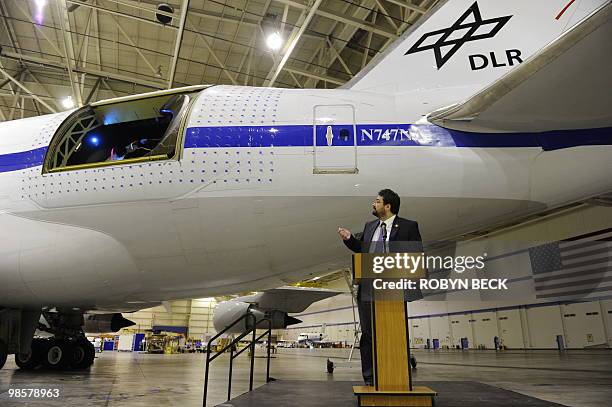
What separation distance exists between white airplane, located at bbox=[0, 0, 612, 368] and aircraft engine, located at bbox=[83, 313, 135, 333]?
815cm

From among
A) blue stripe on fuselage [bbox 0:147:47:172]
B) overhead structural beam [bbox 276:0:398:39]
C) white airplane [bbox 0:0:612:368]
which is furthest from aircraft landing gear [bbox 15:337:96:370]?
overhead structural beam [bbox 276:0:398:39]

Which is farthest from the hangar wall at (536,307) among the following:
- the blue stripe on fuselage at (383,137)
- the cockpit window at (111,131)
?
the cockpit window at (111,131)

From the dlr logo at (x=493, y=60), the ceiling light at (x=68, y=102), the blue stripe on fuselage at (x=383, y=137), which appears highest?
the ceiling light at (x=68, y=102)

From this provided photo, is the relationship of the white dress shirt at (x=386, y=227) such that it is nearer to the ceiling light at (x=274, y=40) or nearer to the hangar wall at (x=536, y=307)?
the hangar wall at (x=536, y=307)

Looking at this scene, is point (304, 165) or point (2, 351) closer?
point (304, 165)

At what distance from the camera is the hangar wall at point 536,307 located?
15195 millimetres

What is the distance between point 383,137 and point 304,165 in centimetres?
72

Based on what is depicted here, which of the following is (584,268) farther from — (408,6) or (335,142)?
(335,142)

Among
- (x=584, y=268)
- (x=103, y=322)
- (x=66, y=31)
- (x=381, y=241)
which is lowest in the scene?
(x=103, y=322)

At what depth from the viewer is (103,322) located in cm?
1324

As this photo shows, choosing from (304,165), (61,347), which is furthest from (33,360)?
(304,165)

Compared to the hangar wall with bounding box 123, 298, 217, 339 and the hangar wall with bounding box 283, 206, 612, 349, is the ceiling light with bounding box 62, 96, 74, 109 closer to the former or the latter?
the hangar wall with bounding box 283, 206, 612, 349

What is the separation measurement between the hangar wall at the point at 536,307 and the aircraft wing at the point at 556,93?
674cm

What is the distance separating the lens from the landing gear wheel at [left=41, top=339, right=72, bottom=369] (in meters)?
9.14
